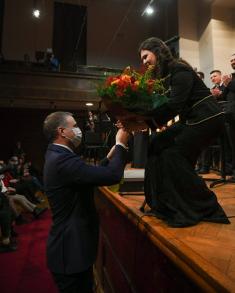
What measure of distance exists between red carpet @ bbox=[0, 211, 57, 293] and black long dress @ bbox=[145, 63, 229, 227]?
2162 millimetres

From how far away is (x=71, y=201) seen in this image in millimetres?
1657

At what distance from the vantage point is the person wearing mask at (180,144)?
1.67m

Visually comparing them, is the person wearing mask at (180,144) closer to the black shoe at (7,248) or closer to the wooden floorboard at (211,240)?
the wooden floorboard at (211,240)

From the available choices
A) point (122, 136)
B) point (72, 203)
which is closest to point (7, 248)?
point (72, 203)

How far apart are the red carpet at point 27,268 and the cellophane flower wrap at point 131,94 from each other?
2455mm

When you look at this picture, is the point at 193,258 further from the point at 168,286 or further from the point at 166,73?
the point at 166,73

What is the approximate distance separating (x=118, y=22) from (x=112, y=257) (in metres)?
11.3

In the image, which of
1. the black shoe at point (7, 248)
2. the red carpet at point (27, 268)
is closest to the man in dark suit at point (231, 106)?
the red carpet at point (27, 268)

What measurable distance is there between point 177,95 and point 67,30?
10906 mm

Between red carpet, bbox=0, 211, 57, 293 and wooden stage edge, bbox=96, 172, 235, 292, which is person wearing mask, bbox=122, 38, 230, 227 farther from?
red carpet, bbox=0, 211, 57, 293

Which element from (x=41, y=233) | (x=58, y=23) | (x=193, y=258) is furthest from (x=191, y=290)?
(x=58, y=23)

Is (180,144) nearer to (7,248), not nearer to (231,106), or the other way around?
(231,106)

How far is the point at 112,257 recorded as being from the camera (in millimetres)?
2641

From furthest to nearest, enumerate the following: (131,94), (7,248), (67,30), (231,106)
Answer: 1. (67,30)
2. (7,248)
3. (231,106)
4. (131,94)
